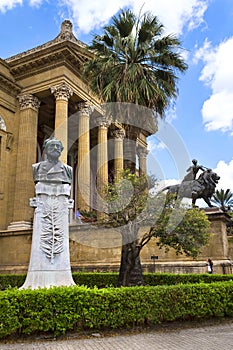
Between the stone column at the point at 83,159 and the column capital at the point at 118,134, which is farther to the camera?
the column capital at the point at 118,134

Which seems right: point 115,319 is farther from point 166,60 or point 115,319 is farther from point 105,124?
point 105,124

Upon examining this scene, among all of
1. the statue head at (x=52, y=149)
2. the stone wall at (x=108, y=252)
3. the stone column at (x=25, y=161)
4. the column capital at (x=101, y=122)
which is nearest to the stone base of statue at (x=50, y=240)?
the statue head at (x=52, y=149)

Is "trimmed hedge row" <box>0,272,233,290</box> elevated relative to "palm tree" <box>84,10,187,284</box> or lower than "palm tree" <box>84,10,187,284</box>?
lower

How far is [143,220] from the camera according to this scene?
11.1m

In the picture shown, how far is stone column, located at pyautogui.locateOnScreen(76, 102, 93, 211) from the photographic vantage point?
902 inches

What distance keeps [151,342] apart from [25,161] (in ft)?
61.5

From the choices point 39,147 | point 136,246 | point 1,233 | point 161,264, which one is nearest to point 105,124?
point 39,147

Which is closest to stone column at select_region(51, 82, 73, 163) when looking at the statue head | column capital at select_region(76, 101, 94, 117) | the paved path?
column capital at select_region(76, 101, 94, 117)

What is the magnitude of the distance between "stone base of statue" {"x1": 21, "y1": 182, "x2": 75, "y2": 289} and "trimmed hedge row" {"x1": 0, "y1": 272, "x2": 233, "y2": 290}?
4831mm

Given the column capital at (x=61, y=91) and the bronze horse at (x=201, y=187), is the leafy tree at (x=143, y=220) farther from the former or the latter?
the column capital at (x=61, y=91)

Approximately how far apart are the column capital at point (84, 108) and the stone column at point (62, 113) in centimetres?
201

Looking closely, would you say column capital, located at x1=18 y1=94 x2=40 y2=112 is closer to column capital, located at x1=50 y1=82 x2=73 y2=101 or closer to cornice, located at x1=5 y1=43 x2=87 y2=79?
cornice, located at x1=5 y1=43 x2=87 y2=79

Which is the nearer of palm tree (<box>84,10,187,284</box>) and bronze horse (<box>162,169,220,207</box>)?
palm tree (<box>84,10,187,284</box>)

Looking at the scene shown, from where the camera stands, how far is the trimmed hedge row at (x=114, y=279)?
1241 centimetres
